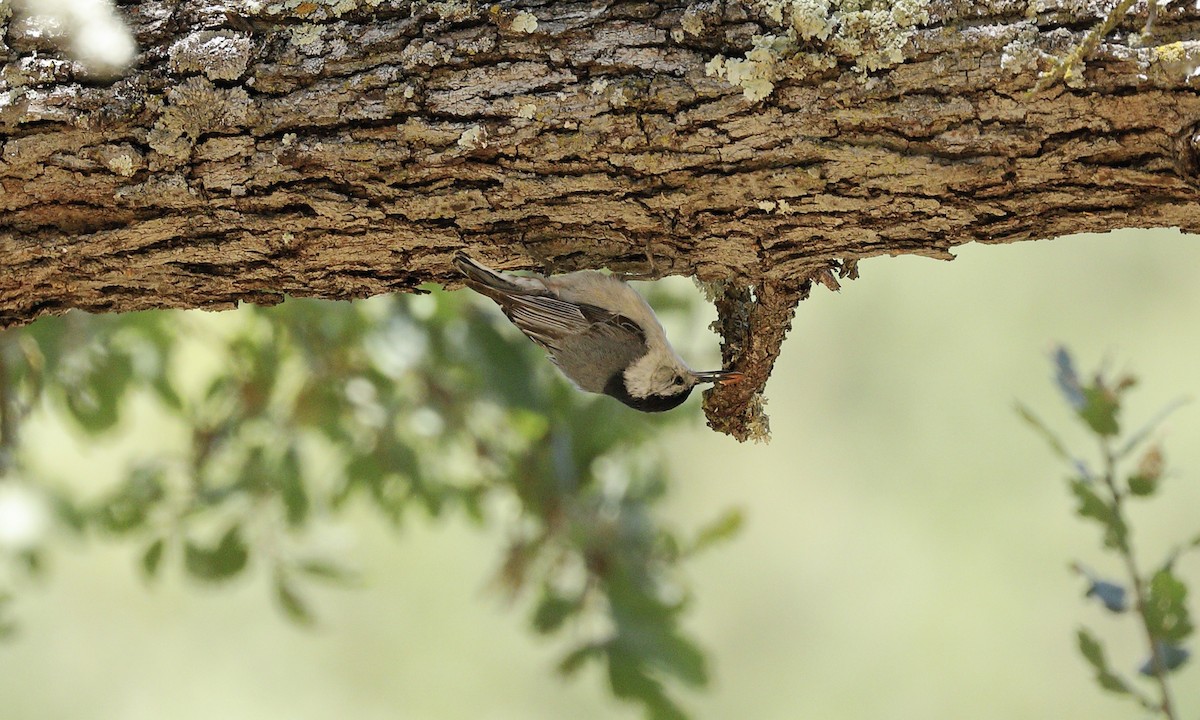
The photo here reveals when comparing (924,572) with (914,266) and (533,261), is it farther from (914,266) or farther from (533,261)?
(533,261)

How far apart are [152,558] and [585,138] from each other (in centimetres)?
231

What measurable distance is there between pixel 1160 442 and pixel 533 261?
1.21 m

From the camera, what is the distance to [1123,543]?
1.99m

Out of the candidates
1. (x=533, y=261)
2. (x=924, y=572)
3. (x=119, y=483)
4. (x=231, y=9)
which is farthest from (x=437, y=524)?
(x=924, y=572)

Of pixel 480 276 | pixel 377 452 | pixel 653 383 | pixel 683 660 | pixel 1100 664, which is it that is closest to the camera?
pixel 1100 664

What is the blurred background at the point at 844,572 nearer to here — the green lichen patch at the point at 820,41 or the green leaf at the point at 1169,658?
the green leaf at the point at 1169,658

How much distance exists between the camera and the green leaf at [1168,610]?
6.51ft

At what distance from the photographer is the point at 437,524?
3.77 m

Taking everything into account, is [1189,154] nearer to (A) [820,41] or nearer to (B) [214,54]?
(A) [820,41]

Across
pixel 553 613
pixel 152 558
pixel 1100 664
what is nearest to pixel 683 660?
pixel 553 613

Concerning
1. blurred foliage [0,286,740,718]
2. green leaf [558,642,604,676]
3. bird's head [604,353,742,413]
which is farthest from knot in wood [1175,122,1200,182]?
green leaf [558,642,604,676]

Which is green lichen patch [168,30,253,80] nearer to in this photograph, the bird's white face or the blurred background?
the bird's white face

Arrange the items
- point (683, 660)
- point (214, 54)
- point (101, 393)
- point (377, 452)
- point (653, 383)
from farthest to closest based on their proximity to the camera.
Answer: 1. point (377, 452)
2. point (101, 393)
3. point (683, 660)
4. point (653, 383)
5. point (214, 54)

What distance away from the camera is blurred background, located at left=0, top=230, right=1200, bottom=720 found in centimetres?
749
